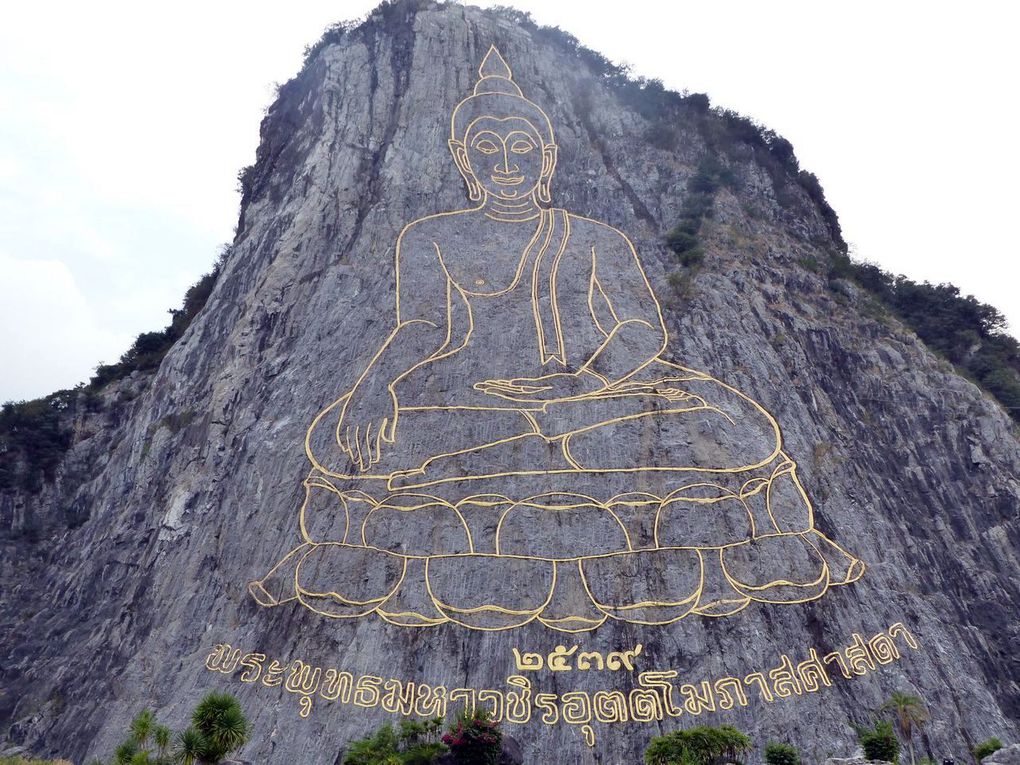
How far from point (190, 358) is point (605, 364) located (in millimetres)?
9550

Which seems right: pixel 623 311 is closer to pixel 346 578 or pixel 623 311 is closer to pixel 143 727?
pixel 346 578

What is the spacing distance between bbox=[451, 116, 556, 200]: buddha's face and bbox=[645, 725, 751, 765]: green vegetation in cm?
1162

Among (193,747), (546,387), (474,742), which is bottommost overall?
(193,747)

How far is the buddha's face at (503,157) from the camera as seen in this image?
18250 mm

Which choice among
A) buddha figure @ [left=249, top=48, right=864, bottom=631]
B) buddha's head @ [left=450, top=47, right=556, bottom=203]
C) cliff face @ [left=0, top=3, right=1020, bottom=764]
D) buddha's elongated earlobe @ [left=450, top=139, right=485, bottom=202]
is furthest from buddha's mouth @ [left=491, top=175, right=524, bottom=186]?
cliff face @ [left=0, top=3, right=1020, bottom=764]

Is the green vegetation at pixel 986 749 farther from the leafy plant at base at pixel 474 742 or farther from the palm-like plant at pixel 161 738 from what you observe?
the palm-like plant at pixel 161 738

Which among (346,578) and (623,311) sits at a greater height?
(623,311)

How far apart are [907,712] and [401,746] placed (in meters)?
7.44

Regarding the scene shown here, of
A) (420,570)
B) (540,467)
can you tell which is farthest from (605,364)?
(420,570)

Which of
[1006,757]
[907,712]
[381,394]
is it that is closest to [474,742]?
[907,712]

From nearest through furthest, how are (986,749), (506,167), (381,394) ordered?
1. (986,749)
2. (381,394)
3. (506,167)

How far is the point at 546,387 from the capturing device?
15383 millimetres

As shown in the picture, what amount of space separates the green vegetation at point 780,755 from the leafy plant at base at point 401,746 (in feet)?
14.5

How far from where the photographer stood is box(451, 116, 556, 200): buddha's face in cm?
1825
